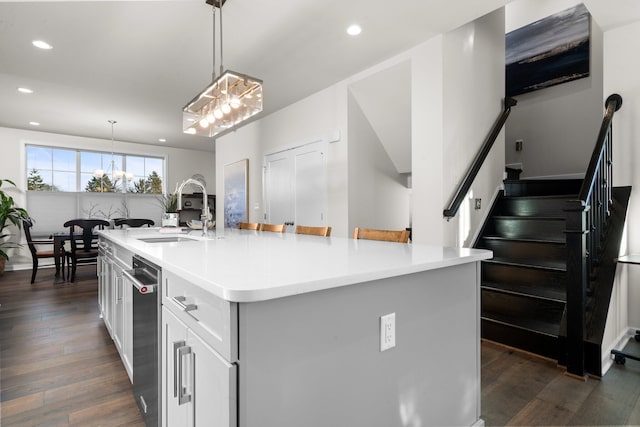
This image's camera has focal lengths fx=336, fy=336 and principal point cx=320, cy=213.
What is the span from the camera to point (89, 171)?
23.7ft

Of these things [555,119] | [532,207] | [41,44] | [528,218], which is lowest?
[528,218]

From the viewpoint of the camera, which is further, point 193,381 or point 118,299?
point 118,299

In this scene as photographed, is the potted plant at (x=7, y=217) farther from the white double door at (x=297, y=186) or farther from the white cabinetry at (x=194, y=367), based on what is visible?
the white cabinetry at (x=194, y=367)

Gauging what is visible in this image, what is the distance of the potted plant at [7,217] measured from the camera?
561cm

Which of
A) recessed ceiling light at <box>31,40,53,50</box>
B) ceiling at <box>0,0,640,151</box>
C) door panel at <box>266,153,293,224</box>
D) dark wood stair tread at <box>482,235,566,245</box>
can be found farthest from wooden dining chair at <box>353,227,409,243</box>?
recessed ceiling light at <box>31,40,53,50</box>

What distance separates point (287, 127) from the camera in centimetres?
518

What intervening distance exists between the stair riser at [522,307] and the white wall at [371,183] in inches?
70.7

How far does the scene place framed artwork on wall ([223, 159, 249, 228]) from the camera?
6.16 meters

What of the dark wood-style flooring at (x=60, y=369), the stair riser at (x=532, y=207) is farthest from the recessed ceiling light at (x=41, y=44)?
the stair riser at (x=532, y=207)

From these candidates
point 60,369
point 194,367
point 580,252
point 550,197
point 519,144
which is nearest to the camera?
point 194,367

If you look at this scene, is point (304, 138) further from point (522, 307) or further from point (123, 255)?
point (522, 307)

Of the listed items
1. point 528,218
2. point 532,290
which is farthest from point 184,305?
point 528,218

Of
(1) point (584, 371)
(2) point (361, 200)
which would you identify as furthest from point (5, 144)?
(1) point (584, 371)

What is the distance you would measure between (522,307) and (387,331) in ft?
6.78
